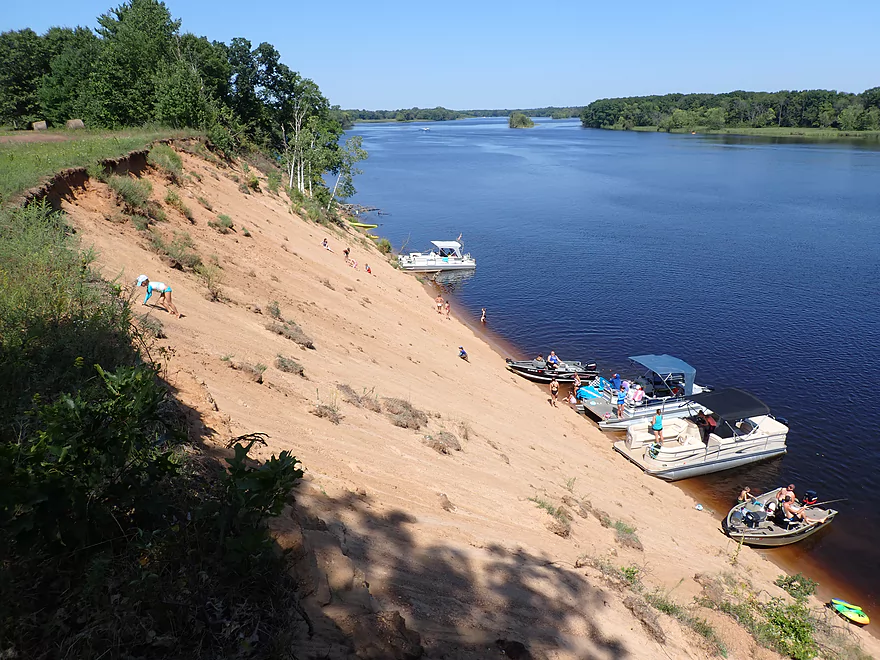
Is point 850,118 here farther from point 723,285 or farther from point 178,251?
point 178,251

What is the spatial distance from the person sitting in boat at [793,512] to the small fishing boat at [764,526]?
11cm

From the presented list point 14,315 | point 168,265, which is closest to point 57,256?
point 14,315

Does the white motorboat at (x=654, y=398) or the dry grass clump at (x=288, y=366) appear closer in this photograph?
the dry grass clump at (x=288, y=366)

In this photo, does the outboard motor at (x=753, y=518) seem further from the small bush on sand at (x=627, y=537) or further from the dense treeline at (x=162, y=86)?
the dense treeline at (x=162, y=86)

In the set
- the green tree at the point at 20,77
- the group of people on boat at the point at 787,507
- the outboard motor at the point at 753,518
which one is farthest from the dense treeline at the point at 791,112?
the green tree at the point at 20,77

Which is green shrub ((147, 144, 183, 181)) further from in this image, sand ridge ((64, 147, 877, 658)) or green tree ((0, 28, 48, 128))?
green tree ((0, 28, 48, 128))

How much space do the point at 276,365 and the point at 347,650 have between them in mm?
8338

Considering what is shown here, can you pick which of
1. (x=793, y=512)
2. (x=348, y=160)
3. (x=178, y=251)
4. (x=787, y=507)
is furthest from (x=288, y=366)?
(x=348, y=160)

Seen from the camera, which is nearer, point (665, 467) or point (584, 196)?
point (665, 467)

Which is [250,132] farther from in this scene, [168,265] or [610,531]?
[610,531]

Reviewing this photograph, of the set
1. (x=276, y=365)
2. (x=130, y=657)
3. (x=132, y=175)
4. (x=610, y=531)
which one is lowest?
(x=610, y=531)

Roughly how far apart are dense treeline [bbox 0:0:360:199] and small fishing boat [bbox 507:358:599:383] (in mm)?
22507

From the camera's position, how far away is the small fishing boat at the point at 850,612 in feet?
47.5

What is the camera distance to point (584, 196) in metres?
77.9
